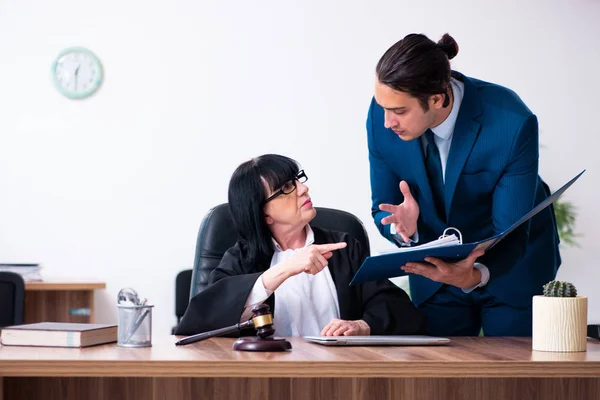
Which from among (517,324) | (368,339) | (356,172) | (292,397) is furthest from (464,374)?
(356,172)

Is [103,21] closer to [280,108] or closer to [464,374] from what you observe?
[280,108]

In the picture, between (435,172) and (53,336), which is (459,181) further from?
(53,336)

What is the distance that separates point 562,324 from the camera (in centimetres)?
156

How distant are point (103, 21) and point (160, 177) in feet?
3.27

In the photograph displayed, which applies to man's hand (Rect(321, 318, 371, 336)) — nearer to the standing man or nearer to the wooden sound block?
the standing man

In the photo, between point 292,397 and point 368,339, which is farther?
point 292,397

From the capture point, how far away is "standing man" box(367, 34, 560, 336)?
208cm

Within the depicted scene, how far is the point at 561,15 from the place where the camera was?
5.14 metres

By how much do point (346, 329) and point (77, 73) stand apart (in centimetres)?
355

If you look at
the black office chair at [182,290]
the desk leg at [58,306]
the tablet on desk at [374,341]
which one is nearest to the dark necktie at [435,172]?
the tablet on desk at [374,341]

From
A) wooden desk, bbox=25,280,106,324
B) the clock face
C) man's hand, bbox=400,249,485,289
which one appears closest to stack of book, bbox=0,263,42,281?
wooden desk, bbox=25,280,106,324

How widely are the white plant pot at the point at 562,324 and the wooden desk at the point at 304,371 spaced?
0.10 ft

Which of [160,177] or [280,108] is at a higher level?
[280,108]

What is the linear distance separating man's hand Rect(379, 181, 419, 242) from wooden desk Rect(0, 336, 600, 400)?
1.65 ft
